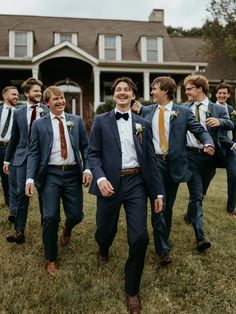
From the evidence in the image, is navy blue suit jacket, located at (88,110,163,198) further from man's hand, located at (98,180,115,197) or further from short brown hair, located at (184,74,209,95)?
short brown hair, located at (184,74,209,95)

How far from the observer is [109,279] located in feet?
16.6

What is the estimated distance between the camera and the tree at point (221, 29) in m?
24.4

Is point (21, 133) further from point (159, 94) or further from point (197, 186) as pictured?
point (197, 186)

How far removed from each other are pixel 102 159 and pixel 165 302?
5.50 feet

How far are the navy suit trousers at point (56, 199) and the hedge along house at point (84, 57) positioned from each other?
17868 mm

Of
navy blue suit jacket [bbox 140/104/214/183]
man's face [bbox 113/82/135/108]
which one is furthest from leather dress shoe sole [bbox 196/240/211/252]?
→ man's face [bbox 113/82/135/108]

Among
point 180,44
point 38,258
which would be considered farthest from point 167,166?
point 180,44

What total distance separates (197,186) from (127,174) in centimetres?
183

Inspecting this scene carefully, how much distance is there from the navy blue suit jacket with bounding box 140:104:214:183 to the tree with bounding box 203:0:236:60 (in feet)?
64.2

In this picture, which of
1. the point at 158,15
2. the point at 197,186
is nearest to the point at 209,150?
the point at 197,186

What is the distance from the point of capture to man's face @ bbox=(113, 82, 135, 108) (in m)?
4.62

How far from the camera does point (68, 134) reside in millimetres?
5301

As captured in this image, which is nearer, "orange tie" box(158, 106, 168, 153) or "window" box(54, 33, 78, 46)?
"orange tie" box(158, 106, 168, 153)

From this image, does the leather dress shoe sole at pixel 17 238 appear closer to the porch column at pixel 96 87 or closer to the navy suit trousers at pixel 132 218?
the navy suit trousers at pixel 132 218
